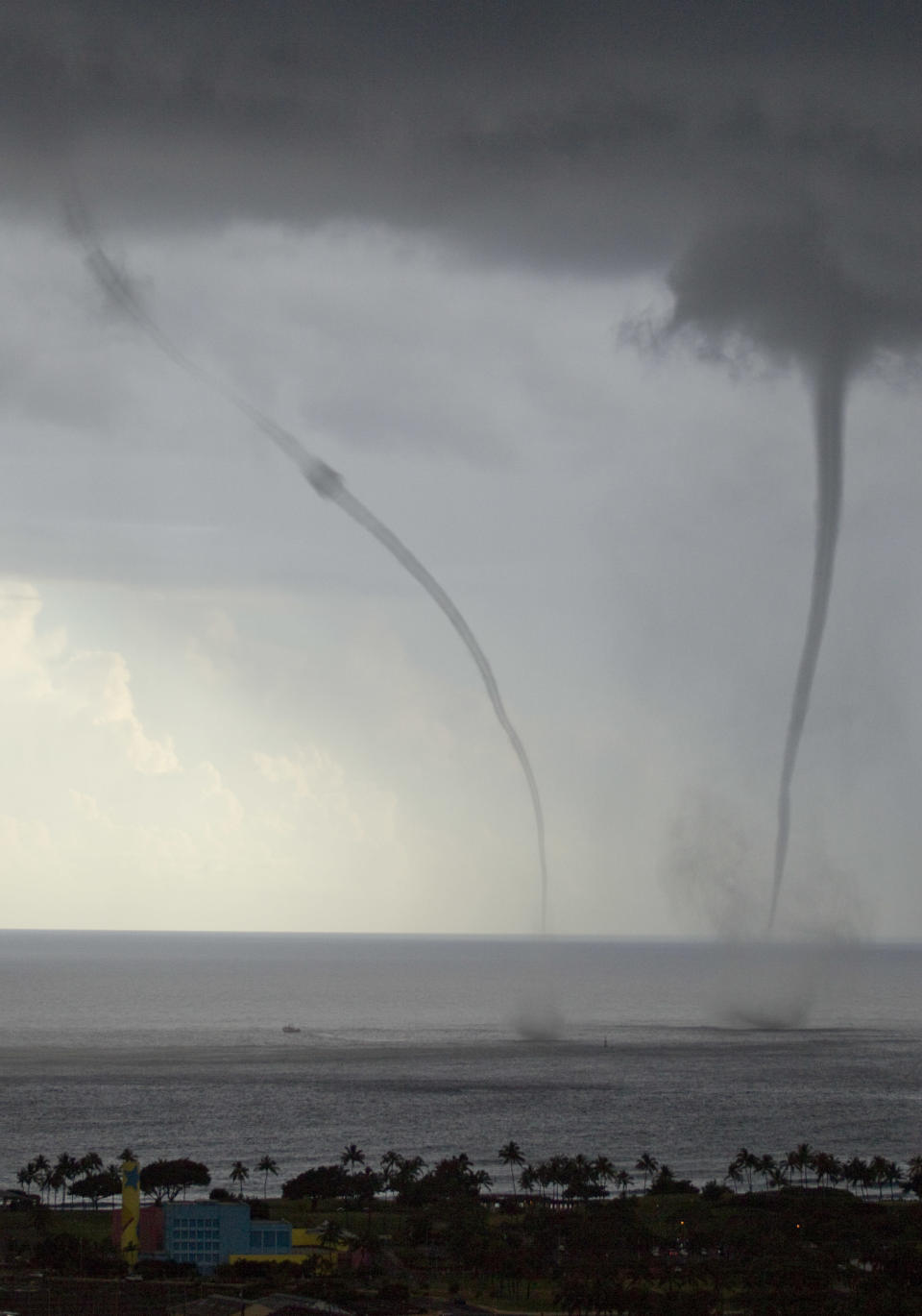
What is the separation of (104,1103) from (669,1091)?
1698 inches

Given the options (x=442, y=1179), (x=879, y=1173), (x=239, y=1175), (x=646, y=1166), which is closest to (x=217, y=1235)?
(x=442, y=1179)

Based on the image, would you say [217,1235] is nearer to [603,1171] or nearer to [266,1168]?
[266,1168]

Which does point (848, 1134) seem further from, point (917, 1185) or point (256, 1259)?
point (256, 1259)

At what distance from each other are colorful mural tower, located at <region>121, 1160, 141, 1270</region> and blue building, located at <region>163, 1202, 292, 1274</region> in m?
1.15

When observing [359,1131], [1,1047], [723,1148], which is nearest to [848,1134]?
[723,1148]

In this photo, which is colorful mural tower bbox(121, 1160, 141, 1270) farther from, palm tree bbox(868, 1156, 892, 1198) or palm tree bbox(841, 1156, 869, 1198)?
palm tree bbox(868, 1156, 892, 1198)

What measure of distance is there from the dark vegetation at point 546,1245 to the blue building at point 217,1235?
1727 millimetres

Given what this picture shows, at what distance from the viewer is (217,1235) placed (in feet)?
187

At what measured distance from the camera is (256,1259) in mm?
56500

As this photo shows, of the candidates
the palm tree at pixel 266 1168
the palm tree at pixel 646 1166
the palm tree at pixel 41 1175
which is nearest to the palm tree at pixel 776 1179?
the palm tree at pixel 646 1166

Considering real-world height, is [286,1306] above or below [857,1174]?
below

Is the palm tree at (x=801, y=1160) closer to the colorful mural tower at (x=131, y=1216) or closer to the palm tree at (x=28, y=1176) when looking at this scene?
the colorful mural tower at (x=131, y=1216)

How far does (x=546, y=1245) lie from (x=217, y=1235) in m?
12.1

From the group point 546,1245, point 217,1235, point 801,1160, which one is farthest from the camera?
point 801,1160
